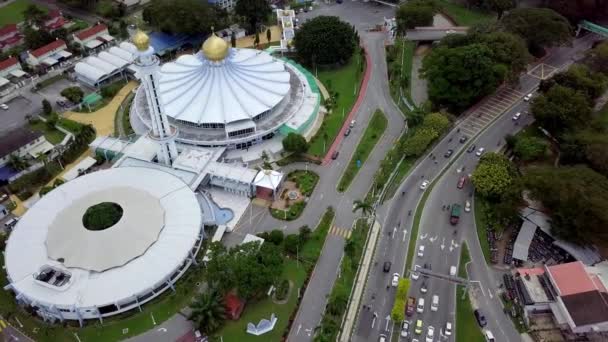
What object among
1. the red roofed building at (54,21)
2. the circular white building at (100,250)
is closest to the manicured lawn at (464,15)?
the circular white building at (100,250)

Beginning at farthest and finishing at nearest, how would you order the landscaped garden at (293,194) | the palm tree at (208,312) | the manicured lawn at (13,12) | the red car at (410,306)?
the manicured lawn at (13,12) < the landscaped garden at (293,194) < the red car at (410,306) < the palm tree at (208,312)

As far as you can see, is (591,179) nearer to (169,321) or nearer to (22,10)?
(169,321)

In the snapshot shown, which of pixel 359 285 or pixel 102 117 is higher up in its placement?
pixel 102 117

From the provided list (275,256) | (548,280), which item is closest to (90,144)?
A: (275,256)

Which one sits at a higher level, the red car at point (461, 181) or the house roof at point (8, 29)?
the red car at point (461, 181)

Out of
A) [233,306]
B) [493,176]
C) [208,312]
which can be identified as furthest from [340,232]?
[493,176]

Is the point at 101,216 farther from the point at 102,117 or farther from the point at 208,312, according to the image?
the point at 102,117

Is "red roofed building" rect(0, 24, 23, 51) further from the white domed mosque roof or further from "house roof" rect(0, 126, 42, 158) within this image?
the white domed mosque roof

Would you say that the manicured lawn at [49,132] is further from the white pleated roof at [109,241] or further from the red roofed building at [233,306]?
the red roofed building at [233,306]
